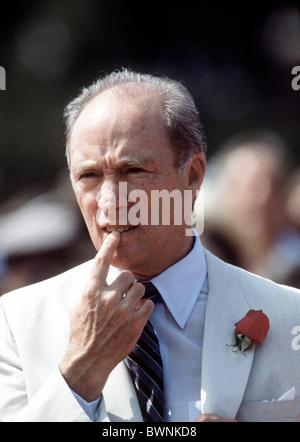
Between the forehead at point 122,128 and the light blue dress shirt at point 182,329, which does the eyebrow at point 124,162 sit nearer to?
the forehead at point 122,128

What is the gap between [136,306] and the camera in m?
1.51

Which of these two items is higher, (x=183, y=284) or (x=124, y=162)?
(x=124, y=162)

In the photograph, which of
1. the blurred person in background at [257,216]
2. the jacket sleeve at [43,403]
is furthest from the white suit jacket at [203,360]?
the blurred person in background at [257,216]

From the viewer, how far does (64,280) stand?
176cm

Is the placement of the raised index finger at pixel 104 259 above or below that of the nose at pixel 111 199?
below

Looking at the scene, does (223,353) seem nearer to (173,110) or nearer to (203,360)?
(203,360)

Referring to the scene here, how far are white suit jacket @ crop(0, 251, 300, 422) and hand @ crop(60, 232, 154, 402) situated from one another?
5cm

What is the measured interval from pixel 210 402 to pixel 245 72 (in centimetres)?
167

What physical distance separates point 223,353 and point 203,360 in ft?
0.21

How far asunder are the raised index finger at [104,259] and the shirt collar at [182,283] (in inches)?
8.1

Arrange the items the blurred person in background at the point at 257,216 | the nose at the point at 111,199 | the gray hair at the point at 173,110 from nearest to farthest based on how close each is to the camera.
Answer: the nose at the point at 111,199 < the gray hair at the point at 173,110 < the blurred person in background at the point at 257,216

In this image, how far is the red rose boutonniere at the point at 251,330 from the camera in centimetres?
158

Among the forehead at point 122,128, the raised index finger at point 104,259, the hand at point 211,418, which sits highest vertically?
the forehead at point 122,128

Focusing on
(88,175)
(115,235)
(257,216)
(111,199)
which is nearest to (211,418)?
(115,235)
